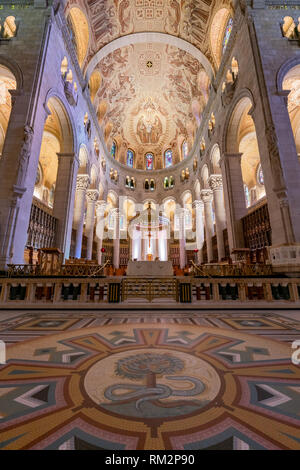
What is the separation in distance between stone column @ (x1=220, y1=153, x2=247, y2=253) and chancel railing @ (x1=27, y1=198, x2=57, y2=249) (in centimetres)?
1022

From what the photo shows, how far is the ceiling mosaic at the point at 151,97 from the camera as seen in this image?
17.2 m

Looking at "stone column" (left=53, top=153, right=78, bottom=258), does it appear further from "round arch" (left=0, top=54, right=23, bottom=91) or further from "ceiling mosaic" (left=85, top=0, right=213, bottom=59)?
"ceiling mosaic" (left=85, top=0, right=213, bottom=59)

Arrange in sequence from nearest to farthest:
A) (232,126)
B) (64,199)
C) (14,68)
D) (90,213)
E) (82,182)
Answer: (14,68), (64,199), (232,126), (82,182), (90,213)

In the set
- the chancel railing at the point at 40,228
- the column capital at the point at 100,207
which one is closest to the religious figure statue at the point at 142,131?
the column capital at the point at 100,207

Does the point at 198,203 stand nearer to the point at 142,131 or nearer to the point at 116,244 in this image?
the point at 116,244

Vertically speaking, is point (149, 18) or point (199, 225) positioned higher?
point (149, 18)

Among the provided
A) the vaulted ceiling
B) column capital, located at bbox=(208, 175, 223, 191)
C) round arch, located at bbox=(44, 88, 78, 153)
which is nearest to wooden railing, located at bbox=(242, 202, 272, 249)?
column capital, located at bbox=(208, 175, 223, 191)

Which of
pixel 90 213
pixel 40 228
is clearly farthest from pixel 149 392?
pixel 90 213

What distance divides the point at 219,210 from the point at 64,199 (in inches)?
408

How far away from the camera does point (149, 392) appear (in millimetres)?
1277

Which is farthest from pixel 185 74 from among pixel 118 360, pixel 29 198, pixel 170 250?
pixel 118 360

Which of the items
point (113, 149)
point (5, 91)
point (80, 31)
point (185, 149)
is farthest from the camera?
point (113, 149)

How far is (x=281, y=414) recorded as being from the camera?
1.08 m

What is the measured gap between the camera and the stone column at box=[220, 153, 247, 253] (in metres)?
11.0
